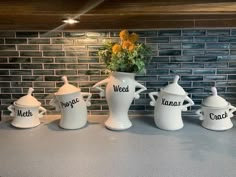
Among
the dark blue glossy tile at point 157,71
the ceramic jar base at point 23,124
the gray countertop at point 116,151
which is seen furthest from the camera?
the dark blue glossy tile at point 157,71

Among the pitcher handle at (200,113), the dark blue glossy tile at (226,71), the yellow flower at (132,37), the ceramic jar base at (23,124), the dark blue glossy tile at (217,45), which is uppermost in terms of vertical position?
the yellow flower at (132,37)

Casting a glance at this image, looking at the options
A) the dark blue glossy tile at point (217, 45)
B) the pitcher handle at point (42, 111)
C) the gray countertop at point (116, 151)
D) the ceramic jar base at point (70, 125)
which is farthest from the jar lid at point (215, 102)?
the pitcher handle at point (42, 111)

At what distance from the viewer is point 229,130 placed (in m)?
1.18

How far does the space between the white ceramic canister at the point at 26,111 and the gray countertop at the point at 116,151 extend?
1.2 inches

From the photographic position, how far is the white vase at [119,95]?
113 cm

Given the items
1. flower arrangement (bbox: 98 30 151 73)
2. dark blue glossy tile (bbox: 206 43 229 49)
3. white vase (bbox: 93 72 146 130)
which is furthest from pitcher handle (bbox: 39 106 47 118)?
dark blue glossy tile (bbox: 206 43 229 49)

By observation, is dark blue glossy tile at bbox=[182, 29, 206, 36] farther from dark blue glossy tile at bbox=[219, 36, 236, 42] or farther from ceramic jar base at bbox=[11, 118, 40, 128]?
ceramic jar base at bbox=[11, 118, 40, 128]

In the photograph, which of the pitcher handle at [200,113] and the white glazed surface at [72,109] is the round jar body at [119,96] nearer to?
the white glazed surface at [72,109]

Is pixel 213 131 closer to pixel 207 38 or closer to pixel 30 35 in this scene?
pixel 207 38

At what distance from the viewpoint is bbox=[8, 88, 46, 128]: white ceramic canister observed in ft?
3.90

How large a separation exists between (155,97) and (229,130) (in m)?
0.37

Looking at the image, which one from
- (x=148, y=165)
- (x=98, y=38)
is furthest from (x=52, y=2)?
(x=148, y=165)

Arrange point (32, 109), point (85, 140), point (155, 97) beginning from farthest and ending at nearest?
point (155, 97) → point (32, 109) → point (85, 140)

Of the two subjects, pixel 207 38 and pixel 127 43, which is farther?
pixel 207 38
